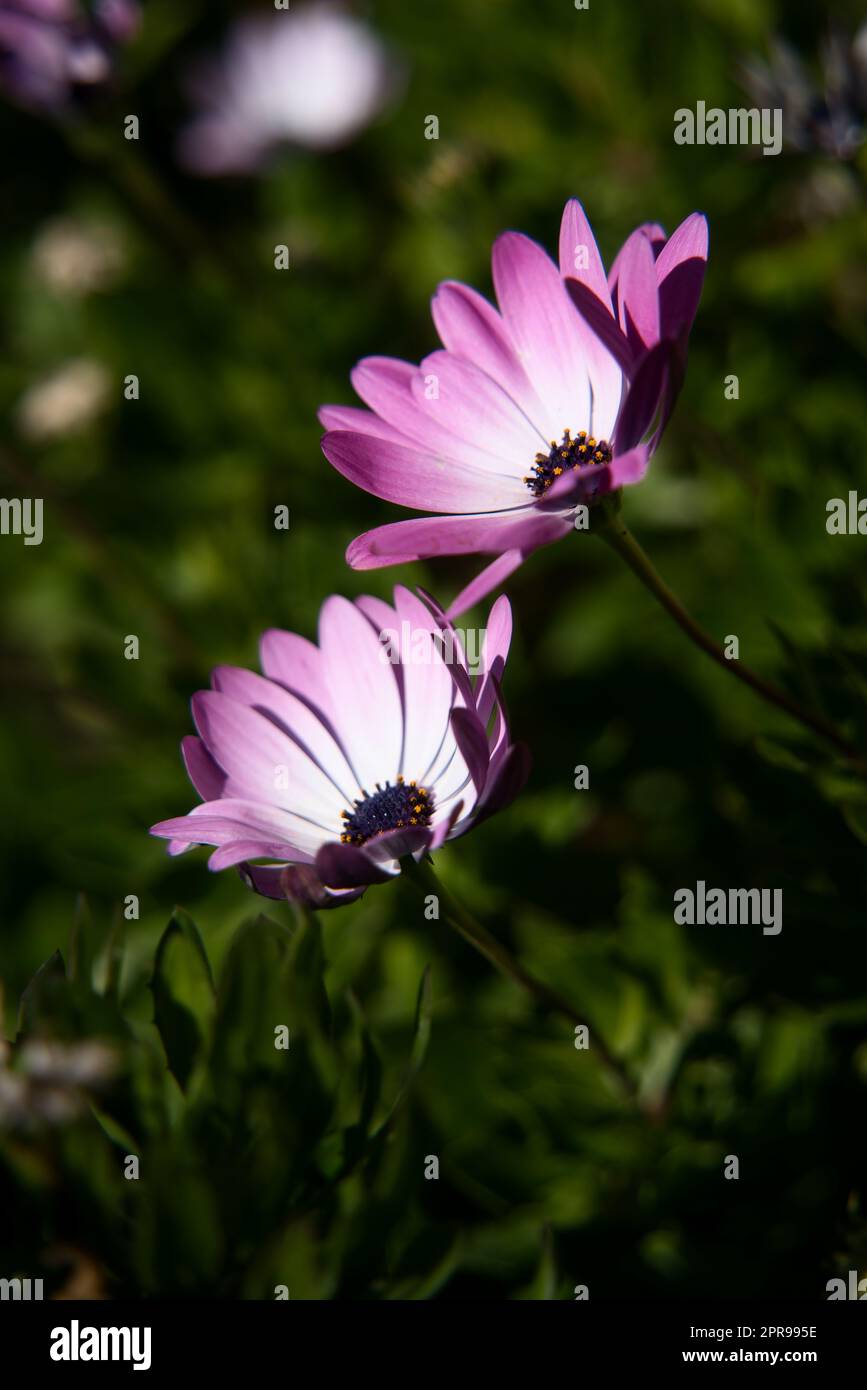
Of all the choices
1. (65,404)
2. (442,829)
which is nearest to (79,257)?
(65,404)

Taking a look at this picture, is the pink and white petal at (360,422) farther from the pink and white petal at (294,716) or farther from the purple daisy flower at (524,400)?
the pink and white petal at (294,716)

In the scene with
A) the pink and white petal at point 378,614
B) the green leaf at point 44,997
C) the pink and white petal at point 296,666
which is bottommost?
the green leaf at point 44,997

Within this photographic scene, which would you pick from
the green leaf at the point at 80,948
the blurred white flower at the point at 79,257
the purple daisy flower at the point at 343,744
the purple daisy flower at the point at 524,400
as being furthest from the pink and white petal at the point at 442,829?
the blurred white flower at the point at 79,257

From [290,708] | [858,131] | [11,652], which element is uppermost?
[858,131]

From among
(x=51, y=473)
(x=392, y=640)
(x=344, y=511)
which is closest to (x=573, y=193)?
(x=344, y=511)

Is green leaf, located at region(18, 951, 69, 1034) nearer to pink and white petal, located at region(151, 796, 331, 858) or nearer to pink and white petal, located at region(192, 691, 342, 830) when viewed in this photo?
pink and white petal, located at region(151, 796, 331, 858)

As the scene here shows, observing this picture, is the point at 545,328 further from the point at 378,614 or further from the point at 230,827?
the point at 230,827

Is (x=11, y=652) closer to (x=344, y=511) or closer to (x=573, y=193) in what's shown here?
(x=344, y=511)
